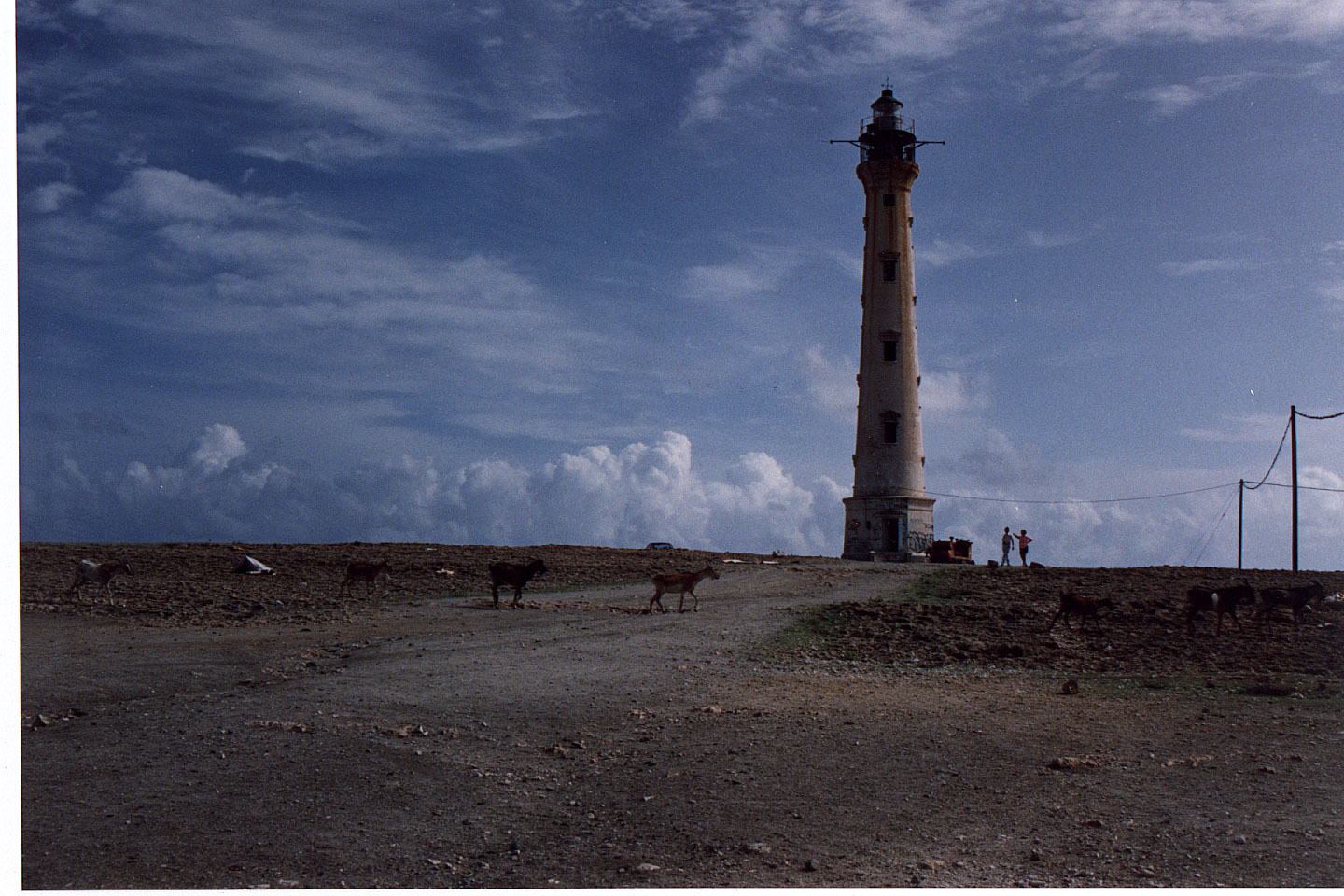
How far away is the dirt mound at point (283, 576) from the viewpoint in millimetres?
22062

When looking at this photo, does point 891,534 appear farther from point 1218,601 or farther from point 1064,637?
point 1064,637

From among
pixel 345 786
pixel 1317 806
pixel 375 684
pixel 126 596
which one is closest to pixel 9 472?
pixel 345 786

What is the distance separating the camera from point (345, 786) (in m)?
9.19

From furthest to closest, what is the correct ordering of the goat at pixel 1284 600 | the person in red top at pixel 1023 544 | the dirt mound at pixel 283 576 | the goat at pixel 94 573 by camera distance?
the person in red top at pixel 1023 544 < the goat at pixel 94 573 < the dirt mound at pixel 283 576 < the goat at pixel 1284 600

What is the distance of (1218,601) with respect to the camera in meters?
19.3

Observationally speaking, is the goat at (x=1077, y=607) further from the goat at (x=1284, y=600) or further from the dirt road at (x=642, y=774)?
the dirt road at (x=642, y=774)

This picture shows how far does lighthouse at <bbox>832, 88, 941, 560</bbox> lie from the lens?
47750 mm

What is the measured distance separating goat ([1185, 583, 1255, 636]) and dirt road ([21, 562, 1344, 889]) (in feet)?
18.5

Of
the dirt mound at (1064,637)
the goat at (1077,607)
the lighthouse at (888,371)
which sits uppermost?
the lighthouse at (888,371)

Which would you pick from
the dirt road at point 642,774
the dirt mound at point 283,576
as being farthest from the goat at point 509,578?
the dirt road at point 642,774

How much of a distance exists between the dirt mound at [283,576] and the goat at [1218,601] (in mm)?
15288

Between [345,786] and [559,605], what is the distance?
532 inches

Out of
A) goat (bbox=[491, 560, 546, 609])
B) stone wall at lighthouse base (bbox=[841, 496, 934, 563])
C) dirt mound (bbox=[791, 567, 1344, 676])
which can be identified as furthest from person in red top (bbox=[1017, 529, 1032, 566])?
goat (bbox=[491, 560, 546, 609])

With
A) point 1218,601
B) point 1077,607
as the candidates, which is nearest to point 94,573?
point 1077,607
